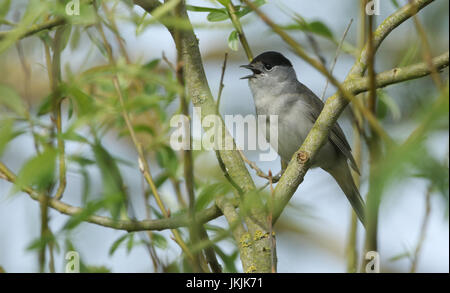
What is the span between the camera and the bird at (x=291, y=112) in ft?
11.9

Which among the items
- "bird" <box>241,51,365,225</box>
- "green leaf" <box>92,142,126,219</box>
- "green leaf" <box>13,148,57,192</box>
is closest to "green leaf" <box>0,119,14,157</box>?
"green leaf" <box>13,148,57,192</box>

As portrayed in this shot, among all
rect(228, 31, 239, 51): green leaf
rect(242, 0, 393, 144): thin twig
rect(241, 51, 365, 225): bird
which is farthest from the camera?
rect(241, 51, 365, 225): bird

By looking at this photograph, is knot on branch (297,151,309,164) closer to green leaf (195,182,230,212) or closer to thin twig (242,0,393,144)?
green leaf (195,182,230,212)

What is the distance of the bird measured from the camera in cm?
363

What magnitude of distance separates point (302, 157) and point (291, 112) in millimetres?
2023

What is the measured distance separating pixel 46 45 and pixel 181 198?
2.74 ft

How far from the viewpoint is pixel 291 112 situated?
3.74 meters

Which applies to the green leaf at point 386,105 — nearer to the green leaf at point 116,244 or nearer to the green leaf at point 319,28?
Result: the green leaf at point 319,28

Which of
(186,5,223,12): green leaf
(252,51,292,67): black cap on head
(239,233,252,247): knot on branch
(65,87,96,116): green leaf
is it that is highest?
(252,51,292,67): black cap on head

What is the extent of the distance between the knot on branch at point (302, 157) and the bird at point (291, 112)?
5.79ft

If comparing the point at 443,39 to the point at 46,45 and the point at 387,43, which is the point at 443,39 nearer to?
the point at 387,43

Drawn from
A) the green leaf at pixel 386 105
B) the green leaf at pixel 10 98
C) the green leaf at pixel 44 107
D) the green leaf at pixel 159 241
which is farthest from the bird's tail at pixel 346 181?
Result: the green leaf at pixel 10 98

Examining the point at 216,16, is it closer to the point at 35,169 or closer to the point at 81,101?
the point at 81,101

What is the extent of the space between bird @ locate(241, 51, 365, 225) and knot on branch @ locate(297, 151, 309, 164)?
69.5 inches
